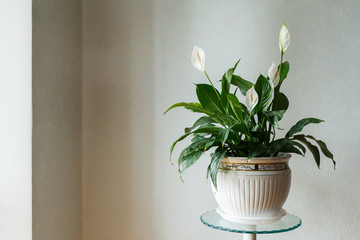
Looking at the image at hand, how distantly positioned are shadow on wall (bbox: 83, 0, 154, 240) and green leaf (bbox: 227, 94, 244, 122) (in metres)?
0.51

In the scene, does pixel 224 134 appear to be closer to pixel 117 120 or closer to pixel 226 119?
pixel 226 119

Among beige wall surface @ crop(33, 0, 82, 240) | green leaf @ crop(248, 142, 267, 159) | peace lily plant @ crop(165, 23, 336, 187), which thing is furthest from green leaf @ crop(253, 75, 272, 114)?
beige wall surface @ crop(33, 0, 82, 240)

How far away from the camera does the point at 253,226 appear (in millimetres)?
1263

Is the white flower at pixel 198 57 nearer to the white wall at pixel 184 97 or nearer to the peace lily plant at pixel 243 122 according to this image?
the peace lily plant at pixel 243 122

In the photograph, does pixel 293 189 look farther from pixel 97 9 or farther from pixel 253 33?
pixel 97 9

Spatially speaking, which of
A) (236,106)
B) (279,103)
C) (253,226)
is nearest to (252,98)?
(236,106)

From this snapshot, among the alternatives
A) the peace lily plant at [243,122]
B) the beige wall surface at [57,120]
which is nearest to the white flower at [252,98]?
the peace lily plant at [243,122]

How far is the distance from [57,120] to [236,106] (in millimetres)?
690

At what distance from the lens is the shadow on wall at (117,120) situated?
5.55ft

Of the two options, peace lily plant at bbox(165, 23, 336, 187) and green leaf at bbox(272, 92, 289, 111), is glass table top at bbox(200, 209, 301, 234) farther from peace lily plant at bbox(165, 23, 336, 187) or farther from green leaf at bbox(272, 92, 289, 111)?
green leaf at bbox(272, 92, 289, 111)

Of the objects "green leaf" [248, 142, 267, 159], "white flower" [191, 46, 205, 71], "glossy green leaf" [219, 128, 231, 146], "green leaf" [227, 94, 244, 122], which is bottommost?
"green leaf" [248, 142, 267, 159]

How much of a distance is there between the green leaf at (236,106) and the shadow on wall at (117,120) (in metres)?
0.51
